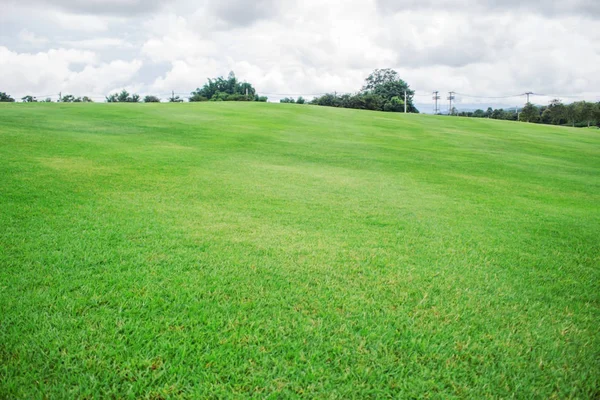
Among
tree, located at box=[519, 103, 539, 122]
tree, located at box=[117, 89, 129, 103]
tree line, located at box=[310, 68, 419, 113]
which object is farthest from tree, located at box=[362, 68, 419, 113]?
tree, located at box=[117, 89, 129, 103]

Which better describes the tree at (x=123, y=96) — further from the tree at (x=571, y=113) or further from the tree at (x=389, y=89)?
the tree at (x=571, y=113)

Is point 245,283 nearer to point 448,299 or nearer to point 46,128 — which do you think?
point 448,299

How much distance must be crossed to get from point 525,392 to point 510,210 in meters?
5.02

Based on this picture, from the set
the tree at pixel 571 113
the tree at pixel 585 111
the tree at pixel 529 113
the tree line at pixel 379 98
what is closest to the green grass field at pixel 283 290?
the tree line at pixel 379 98

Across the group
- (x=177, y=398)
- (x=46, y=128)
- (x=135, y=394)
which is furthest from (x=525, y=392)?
(x=46, y=128)

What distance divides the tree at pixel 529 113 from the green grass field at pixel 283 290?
7876cm

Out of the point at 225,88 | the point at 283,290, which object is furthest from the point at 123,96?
the point at 283,290

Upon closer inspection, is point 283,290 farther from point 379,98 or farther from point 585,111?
point 585,111

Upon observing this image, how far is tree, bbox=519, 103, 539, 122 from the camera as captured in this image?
237 feet

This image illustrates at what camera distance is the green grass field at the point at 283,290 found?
7.07 feet

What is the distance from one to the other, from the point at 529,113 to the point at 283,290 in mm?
85320

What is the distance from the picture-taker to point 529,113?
7231cm

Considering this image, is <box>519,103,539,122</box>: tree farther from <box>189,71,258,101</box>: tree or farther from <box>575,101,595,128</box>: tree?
<box>189,71,258,101</box>: tree

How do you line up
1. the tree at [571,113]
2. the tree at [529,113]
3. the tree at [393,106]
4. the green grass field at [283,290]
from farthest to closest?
the tree at [529,113] → the tree at [393,106] → the tree at [571,113] → the green grass field at [283,290]
